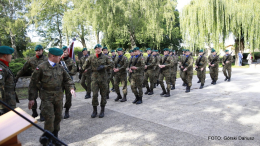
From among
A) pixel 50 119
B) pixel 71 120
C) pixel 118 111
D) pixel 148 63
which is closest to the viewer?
pixel 50 119

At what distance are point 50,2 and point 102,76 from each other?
24722mm

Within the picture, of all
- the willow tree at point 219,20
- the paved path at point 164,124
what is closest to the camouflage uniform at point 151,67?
the paved path at point 164,124

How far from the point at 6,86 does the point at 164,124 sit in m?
3.41

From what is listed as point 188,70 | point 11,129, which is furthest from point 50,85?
point 188,70

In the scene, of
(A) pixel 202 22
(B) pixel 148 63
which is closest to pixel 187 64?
(B) pixel 148 63

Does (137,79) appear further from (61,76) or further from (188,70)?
(61,76)

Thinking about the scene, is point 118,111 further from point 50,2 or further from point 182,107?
point 50,2

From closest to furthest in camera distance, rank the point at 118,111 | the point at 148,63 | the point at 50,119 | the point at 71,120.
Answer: the point at 50,119, the point at 71,120, the point at 118,111, the point at 148,63

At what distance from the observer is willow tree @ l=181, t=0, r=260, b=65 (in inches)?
653

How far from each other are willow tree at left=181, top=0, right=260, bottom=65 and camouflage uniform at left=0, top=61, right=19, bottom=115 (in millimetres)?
15976

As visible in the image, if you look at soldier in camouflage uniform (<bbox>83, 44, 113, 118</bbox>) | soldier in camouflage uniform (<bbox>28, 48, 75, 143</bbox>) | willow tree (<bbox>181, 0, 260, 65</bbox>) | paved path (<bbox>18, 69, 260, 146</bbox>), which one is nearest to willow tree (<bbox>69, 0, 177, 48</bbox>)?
willow tree (<bbox>181, 0, 260, 65</bbox>)

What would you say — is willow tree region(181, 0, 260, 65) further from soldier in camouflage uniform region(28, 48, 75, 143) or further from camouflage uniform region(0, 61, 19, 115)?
camouflage uniform region(0, 61, 19, 115)

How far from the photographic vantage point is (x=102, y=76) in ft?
17.8

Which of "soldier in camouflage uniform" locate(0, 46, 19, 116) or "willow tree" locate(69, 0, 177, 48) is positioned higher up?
"willow tree" locate(69, 0, 177, 48)
